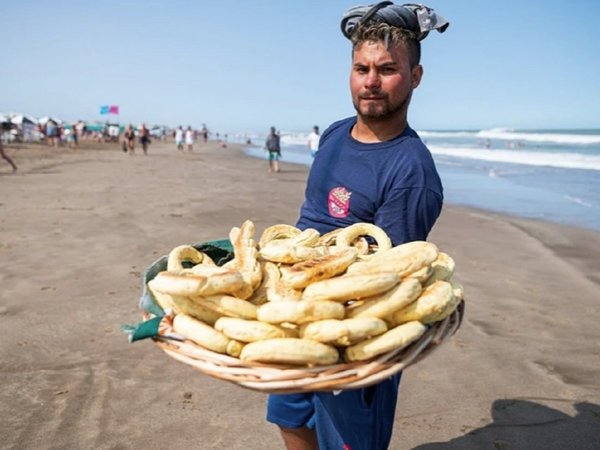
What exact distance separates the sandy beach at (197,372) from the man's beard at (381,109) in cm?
225

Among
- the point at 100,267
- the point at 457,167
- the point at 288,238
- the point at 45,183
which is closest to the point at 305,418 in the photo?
the point at 288,238

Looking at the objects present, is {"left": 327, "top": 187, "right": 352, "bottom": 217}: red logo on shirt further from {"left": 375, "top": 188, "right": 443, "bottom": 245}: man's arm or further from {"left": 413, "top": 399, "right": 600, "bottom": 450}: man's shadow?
{"left": 413, "top": 399, "right": 600, "bottom": 450}: man's shadow

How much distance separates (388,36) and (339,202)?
29.8 inches

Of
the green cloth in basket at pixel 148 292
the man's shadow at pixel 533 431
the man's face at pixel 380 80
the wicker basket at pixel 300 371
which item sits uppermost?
the man's face at pixel 380 80

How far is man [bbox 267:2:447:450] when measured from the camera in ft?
6.86

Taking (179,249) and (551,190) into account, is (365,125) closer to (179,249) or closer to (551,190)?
(179,249)

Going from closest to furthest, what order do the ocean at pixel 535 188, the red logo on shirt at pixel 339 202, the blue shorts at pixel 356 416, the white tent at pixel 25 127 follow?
1. the blue shorts at pixel 356 416
2. the red logo on shirt at pixel 339 202
3. the ocean at pixel 535 188
4. the white tent at pixel 25 127

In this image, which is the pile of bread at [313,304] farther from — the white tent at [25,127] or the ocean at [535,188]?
the white tent at [25,127]

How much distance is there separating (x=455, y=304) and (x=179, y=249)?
113 centimetres

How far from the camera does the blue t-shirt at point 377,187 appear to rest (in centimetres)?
209

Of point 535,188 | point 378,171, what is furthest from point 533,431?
point 535,188

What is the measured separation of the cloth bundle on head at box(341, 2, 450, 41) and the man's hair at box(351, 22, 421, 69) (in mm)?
21

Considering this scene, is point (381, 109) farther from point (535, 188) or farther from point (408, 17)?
point (535, 188)

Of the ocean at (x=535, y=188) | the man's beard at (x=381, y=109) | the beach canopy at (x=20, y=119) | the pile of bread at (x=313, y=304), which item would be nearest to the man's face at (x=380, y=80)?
the man's beard at (x=381, y=109)
